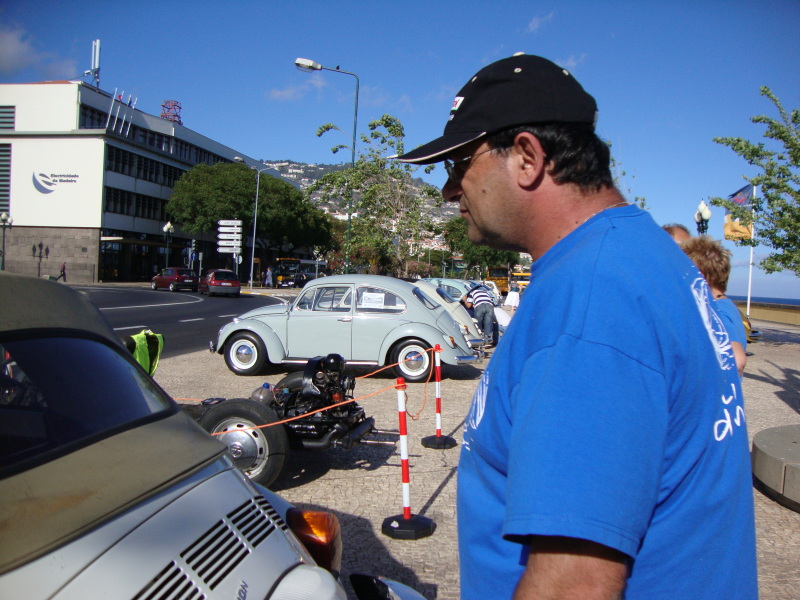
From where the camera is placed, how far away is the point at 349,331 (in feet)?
35.1

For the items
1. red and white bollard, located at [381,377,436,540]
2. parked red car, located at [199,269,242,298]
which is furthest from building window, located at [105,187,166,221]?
red and white bollard, located at [381,377,436,540]

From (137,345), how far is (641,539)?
4.34 m

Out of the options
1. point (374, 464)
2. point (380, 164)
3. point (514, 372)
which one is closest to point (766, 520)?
point (374, 464)

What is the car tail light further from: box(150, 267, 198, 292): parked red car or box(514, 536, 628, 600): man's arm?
box(150, 267, 198, 292): parked red car

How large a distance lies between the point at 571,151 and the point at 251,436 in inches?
172

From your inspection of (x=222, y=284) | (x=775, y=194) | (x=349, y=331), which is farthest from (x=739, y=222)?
(x=222, y=284)

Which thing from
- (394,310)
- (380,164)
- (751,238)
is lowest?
(394,310)

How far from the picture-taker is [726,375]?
1.20 meters

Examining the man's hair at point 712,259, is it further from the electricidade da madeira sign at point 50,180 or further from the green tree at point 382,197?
the electricidade da madeira sign at point 50,180

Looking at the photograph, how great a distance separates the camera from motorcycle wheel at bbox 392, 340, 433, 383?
10625 mm

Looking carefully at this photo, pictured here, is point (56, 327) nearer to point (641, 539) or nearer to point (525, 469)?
point (525, 469)

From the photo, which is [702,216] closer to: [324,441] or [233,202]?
[324,441]

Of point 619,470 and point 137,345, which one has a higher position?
point 619,470

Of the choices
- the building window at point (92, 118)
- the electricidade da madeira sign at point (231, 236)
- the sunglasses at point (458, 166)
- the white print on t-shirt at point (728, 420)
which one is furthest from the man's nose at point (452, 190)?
the building window at point (92, 118)
